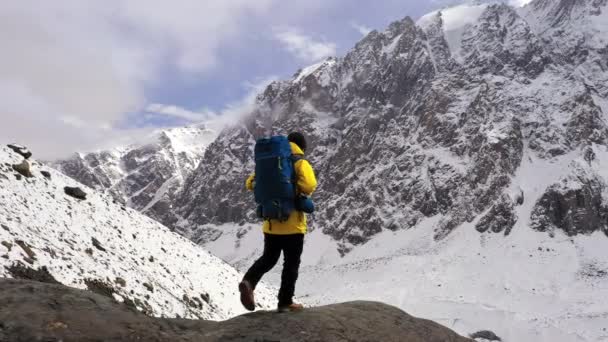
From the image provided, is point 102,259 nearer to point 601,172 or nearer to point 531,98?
point 601,172

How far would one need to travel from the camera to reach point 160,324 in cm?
692

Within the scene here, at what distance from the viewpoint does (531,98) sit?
183750 mm

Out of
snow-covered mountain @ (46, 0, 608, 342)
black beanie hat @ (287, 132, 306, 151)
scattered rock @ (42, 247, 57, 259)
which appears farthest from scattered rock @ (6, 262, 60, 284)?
snow-covered mountain @ (46, 0, 608, 342)

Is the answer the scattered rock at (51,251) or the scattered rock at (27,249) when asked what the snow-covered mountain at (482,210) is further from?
the scattered rock at (27,249)

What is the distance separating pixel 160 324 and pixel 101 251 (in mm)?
14927

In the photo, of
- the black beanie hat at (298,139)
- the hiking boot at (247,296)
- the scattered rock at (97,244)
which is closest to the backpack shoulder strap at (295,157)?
the black beanie hat at (298,139)

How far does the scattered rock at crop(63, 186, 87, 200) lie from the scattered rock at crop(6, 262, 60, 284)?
11.0 meters

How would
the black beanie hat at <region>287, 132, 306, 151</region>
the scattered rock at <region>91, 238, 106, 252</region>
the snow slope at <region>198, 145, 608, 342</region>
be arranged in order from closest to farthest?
1. the black beanie hat at <region>287, 132, 306, 151</region>
2. the scattered rock at <region>91, 238, 106, 252</region>
3. the snow slope at <region>198, 145, 608, 342</region>

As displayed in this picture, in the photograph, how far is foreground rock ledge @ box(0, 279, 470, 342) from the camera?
5.88 m

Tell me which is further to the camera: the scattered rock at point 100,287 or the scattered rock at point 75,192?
the scattered rock at point 75,192

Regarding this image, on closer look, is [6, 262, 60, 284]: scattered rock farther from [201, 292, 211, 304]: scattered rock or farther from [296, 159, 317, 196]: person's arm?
[201, 292, 211, 304]: scattered rock

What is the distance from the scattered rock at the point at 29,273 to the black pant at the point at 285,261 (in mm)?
7952

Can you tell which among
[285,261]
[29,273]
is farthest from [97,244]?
[285,261]

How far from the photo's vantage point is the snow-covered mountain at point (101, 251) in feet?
52.4
